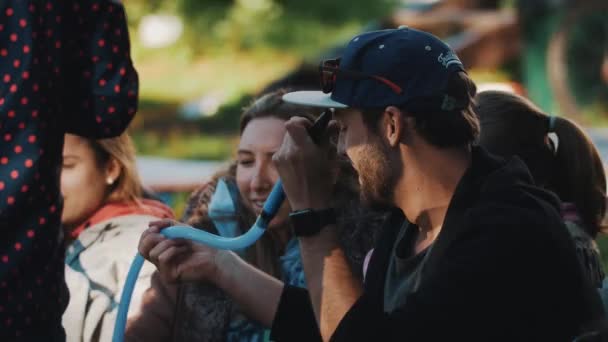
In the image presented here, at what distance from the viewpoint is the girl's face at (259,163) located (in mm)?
2785

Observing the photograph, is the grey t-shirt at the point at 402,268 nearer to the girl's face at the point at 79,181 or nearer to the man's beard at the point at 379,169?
the man's beard at the point at 379,169

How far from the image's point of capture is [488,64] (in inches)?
435

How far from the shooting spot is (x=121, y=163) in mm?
3068

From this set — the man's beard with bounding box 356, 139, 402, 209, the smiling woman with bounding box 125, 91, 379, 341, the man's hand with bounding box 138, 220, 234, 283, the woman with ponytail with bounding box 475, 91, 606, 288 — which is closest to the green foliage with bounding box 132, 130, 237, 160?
the smiling woman with bounding box 125, 91, 379, 341

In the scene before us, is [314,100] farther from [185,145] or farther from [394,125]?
[185,145]

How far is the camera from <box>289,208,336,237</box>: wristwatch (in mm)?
2033

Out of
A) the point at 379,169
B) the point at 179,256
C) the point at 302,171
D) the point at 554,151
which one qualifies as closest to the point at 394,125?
the point at 379,169

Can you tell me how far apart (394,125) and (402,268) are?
30 centimetres

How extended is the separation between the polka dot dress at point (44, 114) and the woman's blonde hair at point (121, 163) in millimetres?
1011

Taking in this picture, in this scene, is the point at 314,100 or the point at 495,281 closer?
the point at 495,281

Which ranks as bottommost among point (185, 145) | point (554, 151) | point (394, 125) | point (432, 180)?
point (185, 145)

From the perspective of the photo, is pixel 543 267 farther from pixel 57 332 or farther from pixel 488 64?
pixel 488 64

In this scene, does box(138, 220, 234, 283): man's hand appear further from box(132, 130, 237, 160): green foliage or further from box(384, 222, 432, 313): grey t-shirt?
box(132, 130, 237, 160): green foliage

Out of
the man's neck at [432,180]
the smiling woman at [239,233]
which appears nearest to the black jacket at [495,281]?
the man's neck at [432,180]
